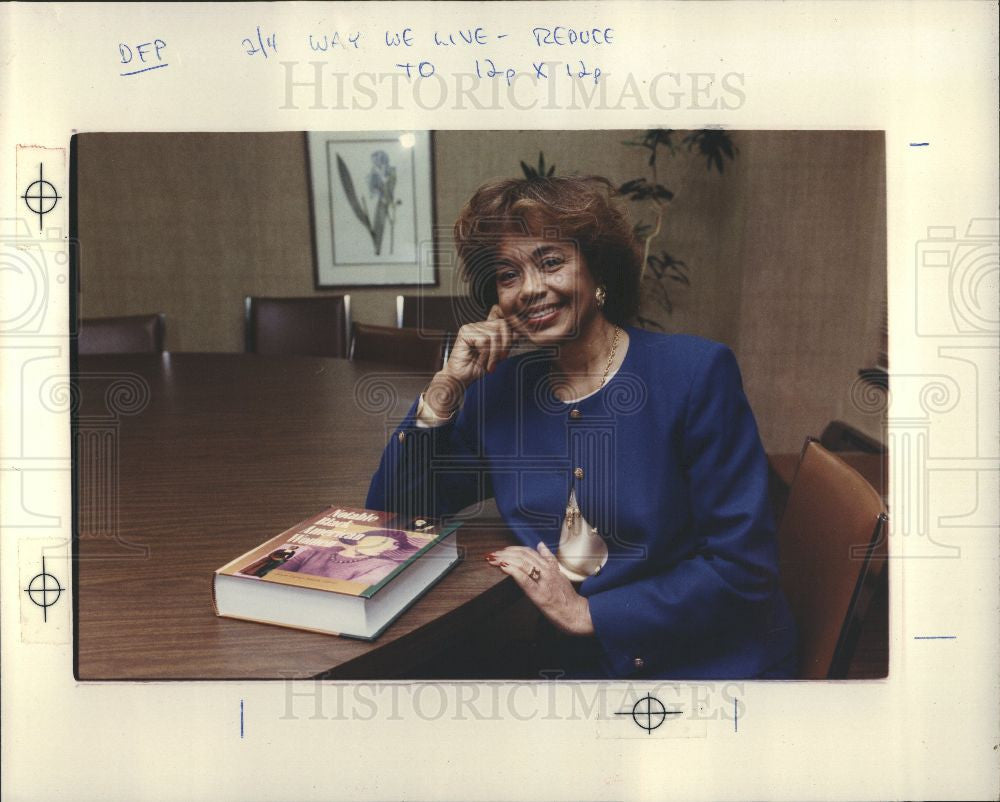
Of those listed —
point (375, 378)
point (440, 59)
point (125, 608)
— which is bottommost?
point (125, 608)

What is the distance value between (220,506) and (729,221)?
0.85 meters

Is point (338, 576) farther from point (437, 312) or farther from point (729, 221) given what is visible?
point (729, 221)

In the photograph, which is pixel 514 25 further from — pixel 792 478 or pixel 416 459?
pixel 792 478

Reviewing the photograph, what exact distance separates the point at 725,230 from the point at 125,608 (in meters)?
0.98

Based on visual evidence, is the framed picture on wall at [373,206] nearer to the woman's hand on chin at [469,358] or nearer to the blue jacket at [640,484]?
the woman's hand on chin at [469,358]

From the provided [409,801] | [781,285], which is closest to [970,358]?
[781,285]

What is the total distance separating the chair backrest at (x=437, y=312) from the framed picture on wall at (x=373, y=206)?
0.09 ft

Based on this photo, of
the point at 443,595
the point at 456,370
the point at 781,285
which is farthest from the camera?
the point at 781,285

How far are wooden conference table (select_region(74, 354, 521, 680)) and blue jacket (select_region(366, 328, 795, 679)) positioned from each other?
6cm

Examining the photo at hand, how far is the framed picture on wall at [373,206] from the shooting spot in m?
1.00

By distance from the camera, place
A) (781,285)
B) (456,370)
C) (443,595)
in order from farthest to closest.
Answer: (781,285) < (456,370) < (443,595)

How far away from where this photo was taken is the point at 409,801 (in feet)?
3.38

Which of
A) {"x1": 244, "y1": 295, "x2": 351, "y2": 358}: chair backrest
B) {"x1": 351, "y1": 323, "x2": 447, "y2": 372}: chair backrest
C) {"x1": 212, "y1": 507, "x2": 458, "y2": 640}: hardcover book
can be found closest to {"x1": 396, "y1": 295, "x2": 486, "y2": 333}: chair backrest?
{"x1": 351, "y1": 323, "x2": 447, "y2": 372}: chair backrest

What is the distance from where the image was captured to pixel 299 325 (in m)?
1.18
